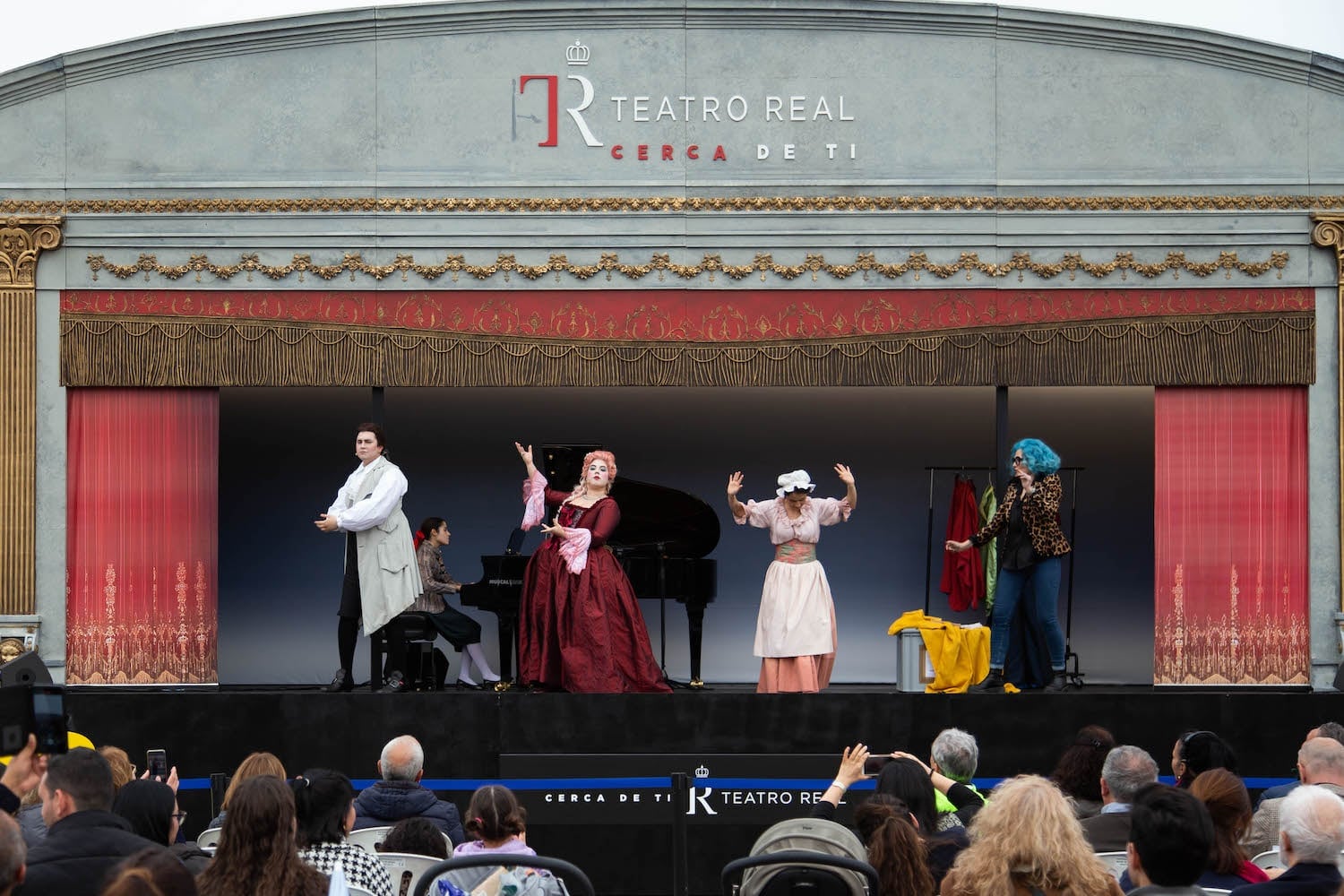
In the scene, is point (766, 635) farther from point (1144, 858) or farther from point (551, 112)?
point (1144, 858)

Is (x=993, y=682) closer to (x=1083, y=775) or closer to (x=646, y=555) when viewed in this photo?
(x=646, y=555)

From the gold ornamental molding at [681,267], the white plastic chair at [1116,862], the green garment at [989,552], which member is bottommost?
the white plastic chair at [1116,862]

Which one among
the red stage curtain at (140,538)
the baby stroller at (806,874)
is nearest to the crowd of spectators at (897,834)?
the baby stroller at (806,874)

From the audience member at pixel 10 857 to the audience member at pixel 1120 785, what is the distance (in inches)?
131

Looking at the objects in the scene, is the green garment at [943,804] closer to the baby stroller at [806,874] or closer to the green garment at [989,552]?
the baby stroller at [806,874]

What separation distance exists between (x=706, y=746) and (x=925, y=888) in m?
5.11

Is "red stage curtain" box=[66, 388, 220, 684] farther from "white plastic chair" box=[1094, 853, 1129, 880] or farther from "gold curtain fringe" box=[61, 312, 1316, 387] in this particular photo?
"white plastic chair" box=[1094, 853, 1129, 880]

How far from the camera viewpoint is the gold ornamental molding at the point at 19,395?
416 inches

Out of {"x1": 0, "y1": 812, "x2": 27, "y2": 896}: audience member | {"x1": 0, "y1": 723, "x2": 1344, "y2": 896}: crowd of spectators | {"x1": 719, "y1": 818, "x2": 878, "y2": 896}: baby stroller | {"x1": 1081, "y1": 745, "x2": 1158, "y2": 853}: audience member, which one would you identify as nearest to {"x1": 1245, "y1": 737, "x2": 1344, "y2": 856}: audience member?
{"x1": 0, "y1": 723, "x2": 1344, "y2": 896}: crowd of spectators

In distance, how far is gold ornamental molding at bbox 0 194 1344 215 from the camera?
10.7 meters

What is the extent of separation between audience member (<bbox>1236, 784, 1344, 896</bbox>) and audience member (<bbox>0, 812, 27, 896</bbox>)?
2.90 metres

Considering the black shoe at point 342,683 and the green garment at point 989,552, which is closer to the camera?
the black shoe at point 342,683

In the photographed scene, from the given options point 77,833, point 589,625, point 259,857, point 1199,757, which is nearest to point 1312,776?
point 1199,757

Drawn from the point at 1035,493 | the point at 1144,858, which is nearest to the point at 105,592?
the point at 1035,493
